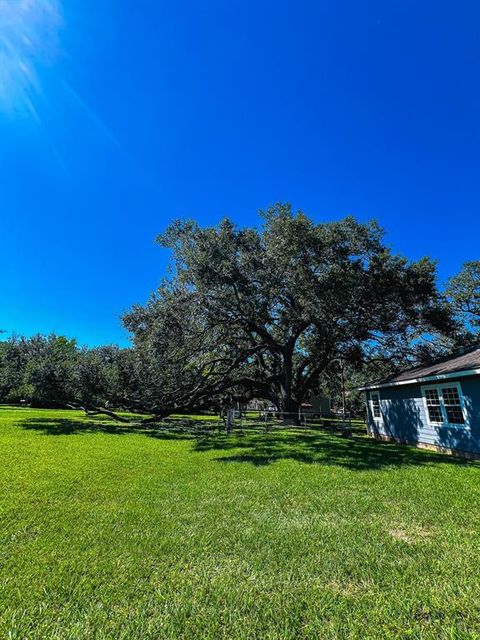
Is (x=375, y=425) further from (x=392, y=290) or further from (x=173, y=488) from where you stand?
(x=173, y=488)

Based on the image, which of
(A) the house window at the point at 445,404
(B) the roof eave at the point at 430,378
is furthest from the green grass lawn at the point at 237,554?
(A) the house window at the point at 445,404

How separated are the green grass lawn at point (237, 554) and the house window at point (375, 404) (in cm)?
936

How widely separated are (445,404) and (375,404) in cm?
573

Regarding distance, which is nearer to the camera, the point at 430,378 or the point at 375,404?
the point at 430,378

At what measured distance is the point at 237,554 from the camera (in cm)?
356

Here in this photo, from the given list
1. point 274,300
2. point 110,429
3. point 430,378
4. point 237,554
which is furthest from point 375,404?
point 237,554

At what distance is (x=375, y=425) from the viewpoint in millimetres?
16656

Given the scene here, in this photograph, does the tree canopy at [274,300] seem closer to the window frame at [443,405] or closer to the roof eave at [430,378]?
the roof eave at [430,378]

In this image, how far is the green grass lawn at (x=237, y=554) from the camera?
251cm

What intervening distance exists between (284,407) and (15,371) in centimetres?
1644

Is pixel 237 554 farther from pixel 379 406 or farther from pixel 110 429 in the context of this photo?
pixel 110 429

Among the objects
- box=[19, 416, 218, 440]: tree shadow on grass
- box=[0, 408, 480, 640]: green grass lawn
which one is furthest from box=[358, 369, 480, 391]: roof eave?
box=[19, 416, 218, 440]: tree shadow on grass

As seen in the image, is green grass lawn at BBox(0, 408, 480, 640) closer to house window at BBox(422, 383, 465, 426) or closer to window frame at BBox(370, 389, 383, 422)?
house window at BBox(422, 383, 465, 426)

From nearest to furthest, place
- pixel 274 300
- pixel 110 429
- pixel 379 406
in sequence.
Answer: pixel 379 406 < pixel 110 429 < pixel 274 300
